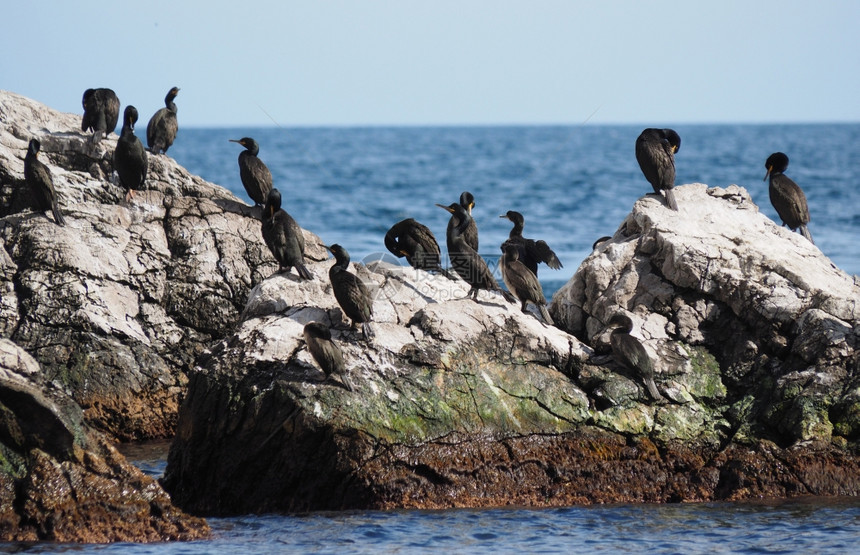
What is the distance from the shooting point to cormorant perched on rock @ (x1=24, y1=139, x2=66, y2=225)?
11.4 m

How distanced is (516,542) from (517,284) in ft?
9.62

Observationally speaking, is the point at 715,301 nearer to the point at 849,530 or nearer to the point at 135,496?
the point at 849,530

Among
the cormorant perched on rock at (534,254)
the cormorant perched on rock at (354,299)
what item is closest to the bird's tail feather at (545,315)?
the cormorant perched on rock at (534,254)

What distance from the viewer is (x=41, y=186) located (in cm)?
1142

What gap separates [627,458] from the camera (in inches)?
350

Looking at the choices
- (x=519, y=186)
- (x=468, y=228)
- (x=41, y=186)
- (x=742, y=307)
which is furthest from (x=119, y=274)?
(x=519, y=186)

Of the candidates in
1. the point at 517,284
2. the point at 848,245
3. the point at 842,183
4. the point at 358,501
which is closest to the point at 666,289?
the point at 517,284

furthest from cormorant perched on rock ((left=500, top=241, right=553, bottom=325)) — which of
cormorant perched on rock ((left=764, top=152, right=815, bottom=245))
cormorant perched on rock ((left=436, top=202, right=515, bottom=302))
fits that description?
cormorant perched on rock ((left=764, top=152, right=815, bottom=245))

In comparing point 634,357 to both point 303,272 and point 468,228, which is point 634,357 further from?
point 303,272

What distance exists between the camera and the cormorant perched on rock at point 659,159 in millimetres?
11281

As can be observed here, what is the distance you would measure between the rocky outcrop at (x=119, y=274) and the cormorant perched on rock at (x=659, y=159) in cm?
376

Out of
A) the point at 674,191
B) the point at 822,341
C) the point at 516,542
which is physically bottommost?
the point at 516,542

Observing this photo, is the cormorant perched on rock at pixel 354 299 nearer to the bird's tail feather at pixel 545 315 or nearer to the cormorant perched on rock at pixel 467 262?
the cormorant perched on rock at pixel 467 262

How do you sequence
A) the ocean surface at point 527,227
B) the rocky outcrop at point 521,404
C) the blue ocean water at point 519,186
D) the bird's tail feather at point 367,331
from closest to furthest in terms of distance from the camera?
the ocean surface at point 527,227, the rocky outcrop at point 521,404, the bird's tail feather at point 367,331, the blue ocean water at point 519,186
